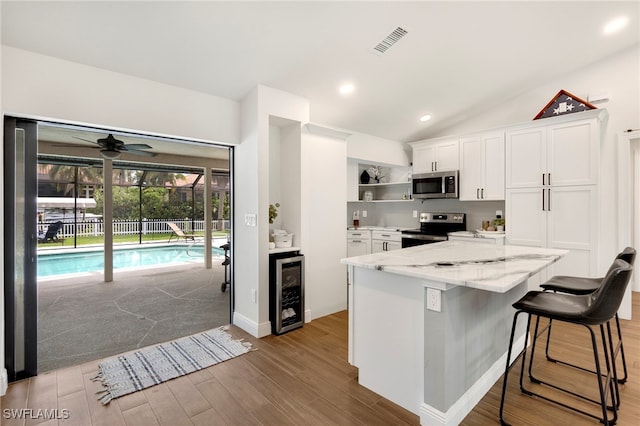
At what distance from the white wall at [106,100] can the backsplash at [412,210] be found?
3169mm

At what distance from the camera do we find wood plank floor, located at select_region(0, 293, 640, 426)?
6.20 ft

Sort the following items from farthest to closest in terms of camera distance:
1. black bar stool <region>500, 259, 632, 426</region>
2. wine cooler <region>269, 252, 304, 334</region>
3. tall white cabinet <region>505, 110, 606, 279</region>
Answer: tall white cabinet <region>505, 110, 606, 279</region> → wine cooler <region>269, 252, 304, 334</region> → black bar stool <region>500, 259, 632, 426</region>

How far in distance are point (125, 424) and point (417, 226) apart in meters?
4.72

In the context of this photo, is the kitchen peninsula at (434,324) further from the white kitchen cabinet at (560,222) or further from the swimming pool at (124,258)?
the swimming pool at (124,258)

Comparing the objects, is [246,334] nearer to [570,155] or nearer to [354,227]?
[354,227]

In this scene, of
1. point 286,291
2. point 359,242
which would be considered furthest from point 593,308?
point 359,242

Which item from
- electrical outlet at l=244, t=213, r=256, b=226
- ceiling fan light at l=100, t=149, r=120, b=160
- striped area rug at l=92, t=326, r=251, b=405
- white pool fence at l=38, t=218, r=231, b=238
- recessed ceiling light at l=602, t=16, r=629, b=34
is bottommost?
striped area rug at l=92, t=326, r=251, b=405

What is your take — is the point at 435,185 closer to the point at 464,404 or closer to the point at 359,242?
the point at 359,242

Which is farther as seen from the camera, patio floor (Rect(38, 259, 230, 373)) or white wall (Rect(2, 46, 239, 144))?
patio floor (Rect(38, 259, 230, 373))

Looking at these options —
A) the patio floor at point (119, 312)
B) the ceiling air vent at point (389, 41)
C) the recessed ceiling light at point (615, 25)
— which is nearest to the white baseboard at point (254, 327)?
the patio floor at point (119, 312)

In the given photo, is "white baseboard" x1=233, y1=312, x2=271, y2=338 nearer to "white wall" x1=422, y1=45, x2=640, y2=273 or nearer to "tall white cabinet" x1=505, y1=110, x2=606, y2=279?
"tall white cabinet" x1=505, y1=110, x2=606, y2=279

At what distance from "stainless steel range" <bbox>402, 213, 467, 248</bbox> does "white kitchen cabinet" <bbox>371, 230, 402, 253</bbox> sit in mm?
101

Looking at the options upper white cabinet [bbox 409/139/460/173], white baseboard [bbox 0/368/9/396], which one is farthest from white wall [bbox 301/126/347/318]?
white baseboard [bbox 0/368/9/396]

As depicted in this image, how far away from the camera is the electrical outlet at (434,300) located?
1728 millimetres
